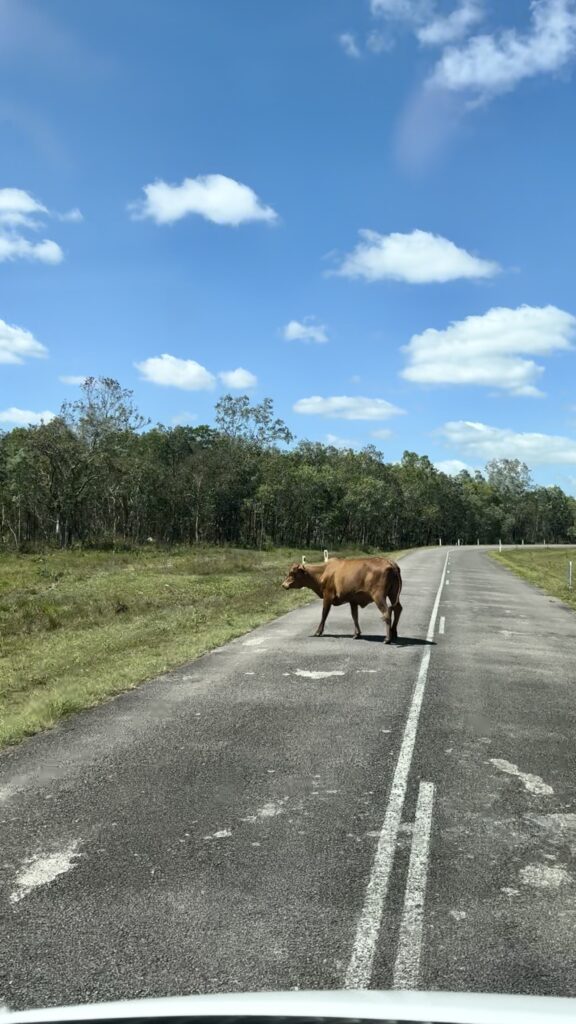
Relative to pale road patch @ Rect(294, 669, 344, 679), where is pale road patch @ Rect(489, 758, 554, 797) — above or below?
above

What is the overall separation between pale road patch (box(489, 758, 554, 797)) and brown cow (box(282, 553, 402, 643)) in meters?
6.79

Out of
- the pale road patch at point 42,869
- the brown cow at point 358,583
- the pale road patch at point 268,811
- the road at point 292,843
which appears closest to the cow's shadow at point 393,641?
the brown cow at point 358,583

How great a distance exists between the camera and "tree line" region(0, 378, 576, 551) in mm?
54625

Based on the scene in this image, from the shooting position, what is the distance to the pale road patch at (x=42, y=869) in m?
4.30

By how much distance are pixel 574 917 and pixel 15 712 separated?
7.18 m

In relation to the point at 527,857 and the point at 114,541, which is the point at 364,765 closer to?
the point at 527,857

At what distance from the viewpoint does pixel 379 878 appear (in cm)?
444

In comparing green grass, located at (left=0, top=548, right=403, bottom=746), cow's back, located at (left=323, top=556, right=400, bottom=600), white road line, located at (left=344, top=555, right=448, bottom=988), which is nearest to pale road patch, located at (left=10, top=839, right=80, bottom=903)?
white road line, located at (left=344, top=555, right=448, bottom=988)

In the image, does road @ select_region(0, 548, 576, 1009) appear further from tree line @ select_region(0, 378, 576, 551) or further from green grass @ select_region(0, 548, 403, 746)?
tree line @ select_region(0, 378, 576, 551)

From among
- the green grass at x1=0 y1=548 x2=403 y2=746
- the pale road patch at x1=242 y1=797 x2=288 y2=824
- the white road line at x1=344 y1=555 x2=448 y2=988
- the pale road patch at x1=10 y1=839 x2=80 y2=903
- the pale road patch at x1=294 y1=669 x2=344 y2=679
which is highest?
the white road line at x1=344 y1=555 x2=448 y2=988

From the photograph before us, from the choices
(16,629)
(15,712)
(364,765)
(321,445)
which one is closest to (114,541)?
(16,629)

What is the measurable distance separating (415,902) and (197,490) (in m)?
68.7

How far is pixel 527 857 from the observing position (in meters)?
4.78

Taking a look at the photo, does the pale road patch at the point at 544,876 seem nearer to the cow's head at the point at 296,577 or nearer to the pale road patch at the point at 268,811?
the pale road patch at the point at 268,811
